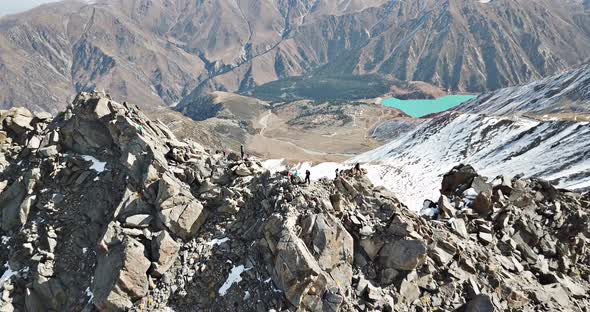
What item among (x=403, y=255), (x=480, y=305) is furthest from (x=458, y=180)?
(x=403, y=255)

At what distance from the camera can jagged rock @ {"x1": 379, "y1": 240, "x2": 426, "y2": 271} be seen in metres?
23.1

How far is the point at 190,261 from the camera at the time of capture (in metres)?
24.0

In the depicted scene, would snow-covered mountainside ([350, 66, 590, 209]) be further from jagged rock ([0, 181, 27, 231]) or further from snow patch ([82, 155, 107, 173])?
jagged rock ([0, 181, 27, 231])

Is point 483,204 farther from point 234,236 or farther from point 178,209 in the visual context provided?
point 178,209

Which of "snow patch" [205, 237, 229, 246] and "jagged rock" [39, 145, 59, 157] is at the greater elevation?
"jagged rock" [39, 145, 59, 157]

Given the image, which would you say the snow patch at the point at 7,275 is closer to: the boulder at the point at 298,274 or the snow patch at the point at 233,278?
the snow patch at the point at 233,278

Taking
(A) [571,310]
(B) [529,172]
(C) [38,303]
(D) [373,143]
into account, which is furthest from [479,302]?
(D) [373,143]

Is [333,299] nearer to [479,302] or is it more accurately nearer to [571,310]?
[479,302]

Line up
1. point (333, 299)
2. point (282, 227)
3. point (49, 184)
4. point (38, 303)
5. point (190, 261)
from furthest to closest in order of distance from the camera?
point (49, 184) < point (38, 303) < point (190, 261) < point (282, 227) < point (333, 299)

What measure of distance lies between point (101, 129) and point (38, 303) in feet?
44.1

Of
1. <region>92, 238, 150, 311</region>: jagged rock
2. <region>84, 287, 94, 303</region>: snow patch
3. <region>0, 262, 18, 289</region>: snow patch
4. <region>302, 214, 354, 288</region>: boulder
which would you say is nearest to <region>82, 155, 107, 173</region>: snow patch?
<region>92, 238, 150, 311</region>: jagged rock

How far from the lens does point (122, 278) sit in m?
22.9

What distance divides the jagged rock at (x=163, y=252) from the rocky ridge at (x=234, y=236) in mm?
78

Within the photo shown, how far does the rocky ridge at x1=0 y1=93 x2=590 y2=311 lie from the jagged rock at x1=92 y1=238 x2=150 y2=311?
2.8 inches
